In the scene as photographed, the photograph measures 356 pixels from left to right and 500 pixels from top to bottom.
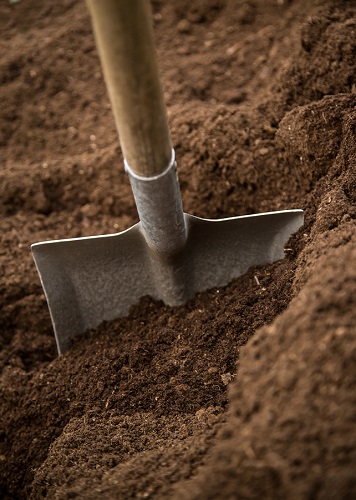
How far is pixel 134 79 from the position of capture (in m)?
1.37

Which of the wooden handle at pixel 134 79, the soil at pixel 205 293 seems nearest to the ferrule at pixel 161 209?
the wooden handle at pixel 134 79

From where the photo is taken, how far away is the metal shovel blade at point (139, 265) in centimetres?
200

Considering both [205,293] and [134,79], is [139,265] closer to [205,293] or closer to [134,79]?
[205,293]

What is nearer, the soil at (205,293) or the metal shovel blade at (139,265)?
the soil at (205,293)

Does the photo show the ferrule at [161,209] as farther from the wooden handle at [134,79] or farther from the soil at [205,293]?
the soil at [205,293]

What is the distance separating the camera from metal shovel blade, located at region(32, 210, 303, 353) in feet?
6.57

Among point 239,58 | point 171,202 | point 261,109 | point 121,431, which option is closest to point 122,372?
point 121,431

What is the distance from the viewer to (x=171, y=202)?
177 cm

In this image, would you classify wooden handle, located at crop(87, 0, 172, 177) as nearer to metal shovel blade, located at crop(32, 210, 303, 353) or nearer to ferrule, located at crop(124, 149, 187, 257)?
ferrule, located at crop(124, 149, 187, 257)

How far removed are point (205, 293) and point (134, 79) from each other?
98 centimetres

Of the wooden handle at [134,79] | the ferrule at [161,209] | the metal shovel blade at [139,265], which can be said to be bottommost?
the metal shovel blade at [139,265]

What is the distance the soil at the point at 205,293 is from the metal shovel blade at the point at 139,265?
6cm

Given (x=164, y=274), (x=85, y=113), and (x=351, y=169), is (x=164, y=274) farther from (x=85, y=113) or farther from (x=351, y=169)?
(x=85, y=113)

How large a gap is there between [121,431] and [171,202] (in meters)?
0.75
